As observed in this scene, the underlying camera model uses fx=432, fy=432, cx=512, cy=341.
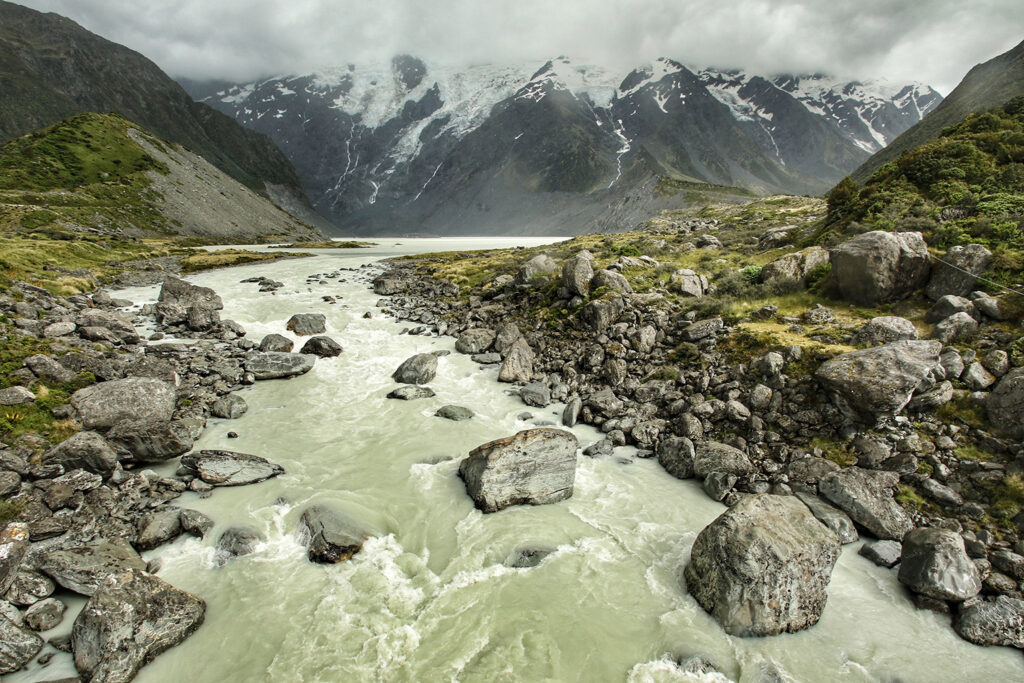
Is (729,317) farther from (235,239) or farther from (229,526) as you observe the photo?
(235,239)

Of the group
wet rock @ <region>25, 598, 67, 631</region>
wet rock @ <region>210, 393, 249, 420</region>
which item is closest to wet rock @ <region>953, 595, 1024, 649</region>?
wet rock @ <region>25, 598, 67, 631</region>

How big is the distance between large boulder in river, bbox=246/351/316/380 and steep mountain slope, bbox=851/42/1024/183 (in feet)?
418

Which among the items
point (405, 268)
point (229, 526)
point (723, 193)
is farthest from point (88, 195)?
point (723, 193)

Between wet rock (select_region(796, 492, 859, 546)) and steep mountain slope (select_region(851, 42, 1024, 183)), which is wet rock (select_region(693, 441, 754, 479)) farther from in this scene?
steep mountain slope (select_region(851, 42, 1024, 183))

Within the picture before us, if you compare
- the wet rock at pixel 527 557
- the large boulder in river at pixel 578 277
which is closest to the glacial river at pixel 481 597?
the wet rock at pixel 527 557

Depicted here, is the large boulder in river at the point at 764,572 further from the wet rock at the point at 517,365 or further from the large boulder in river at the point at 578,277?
the large boulder in river at the point at 578,277

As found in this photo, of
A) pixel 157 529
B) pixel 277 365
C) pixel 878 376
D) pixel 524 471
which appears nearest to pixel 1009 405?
pixel 878 376

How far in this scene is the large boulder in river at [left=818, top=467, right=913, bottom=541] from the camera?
13.2 meters

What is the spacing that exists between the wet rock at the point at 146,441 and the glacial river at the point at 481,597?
1655 millimetres

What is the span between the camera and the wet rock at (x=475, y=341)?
3005 cm

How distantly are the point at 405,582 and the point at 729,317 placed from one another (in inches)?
830

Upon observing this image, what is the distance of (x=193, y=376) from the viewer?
2295cm

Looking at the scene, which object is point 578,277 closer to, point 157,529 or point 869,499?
point 869,499

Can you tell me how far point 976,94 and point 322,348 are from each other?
181 meters
